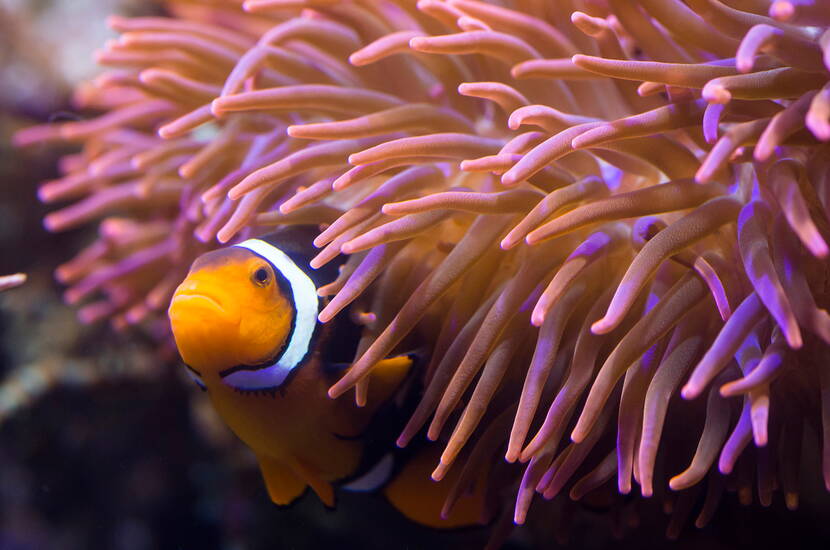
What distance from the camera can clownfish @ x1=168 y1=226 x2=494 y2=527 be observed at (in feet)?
3.27

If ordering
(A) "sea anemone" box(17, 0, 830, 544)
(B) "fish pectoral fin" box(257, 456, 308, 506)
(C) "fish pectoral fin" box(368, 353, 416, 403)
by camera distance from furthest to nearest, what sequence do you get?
(B) "fish pectoral fin" box(257, 456, 308, 506), (C) "fish pectoral fin" box(368, 353, 416, 403), (A) "sea anemone" box(17, 0, 830, 544)

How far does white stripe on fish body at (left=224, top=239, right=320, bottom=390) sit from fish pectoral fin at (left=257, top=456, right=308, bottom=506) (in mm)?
195

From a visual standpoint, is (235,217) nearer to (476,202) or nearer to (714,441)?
(476,202)

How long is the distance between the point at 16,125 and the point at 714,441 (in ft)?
6.31

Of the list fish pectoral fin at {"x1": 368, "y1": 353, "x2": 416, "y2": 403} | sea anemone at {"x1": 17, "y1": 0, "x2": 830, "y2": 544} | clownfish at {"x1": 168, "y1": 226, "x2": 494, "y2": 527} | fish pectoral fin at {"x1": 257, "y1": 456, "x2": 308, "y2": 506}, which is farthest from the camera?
fish pectoral fin at {"x1": 257, "y1": 456, "x2": 308, "y2": 506}

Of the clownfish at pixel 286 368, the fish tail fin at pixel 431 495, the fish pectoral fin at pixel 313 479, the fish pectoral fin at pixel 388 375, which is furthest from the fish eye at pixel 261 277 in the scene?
the fish tail fin at pixel 431 495

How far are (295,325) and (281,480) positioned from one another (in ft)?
1.03

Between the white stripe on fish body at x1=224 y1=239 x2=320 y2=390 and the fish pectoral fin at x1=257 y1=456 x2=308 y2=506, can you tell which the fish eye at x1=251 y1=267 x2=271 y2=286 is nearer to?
the white stripe on fish body at x1=224 y1=239 x2=320 y2=390

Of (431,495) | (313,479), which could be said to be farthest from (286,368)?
(431,495)

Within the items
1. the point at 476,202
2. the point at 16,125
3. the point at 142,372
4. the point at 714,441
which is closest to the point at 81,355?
the point at 142,372

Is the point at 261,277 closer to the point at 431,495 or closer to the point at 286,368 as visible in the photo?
the point at 286,368

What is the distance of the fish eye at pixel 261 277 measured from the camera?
102 centimetres

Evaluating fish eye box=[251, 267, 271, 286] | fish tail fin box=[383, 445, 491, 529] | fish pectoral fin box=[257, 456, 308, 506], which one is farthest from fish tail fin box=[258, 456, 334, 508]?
fish eye box=[251, 267, 271, 286]

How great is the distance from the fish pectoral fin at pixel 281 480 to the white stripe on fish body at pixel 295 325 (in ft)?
0.64
